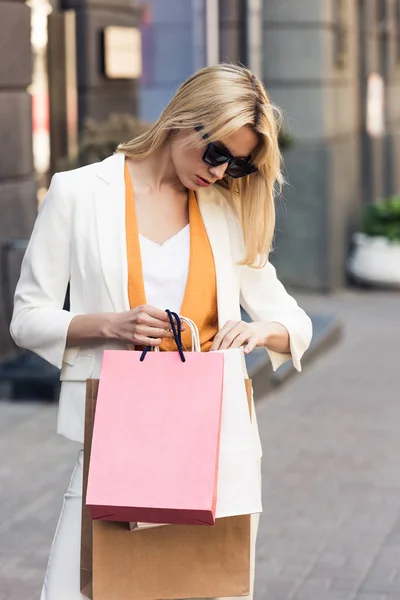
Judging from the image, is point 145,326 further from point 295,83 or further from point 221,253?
point 295,83

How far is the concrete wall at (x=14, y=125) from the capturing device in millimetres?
8531

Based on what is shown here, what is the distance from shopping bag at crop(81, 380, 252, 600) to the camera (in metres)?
2.80

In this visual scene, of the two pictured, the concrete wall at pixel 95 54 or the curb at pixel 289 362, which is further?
the concrete wall at pixel 95 54

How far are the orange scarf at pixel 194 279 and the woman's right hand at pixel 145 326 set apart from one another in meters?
0.10

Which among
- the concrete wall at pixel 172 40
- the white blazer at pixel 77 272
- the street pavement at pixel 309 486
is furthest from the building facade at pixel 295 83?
the white blazer at pixel 77 272

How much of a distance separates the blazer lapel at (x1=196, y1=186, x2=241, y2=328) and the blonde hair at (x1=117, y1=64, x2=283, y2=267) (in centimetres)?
5

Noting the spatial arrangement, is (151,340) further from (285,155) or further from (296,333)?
(285,155)

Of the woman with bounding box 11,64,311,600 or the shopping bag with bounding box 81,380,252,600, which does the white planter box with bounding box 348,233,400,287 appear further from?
the shopping bag with bounding box 81,380,252,600

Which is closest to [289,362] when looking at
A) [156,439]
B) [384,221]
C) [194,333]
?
[384,221]

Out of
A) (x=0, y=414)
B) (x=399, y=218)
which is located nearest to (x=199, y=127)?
(x=0, y=414)

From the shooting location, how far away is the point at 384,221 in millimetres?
14203

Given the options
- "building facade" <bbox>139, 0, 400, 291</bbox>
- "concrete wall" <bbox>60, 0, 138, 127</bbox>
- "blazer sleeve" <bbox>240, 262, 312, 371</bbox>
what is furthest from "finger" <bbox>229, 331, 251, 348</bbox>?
"building facade" <bbox>139, 0, 400, 291</bbox>

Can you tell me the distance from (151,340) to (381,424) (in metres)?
5.06

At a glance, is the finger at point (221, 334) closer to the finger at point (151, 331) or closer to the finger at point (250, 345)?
the finger at point (250, 345)
